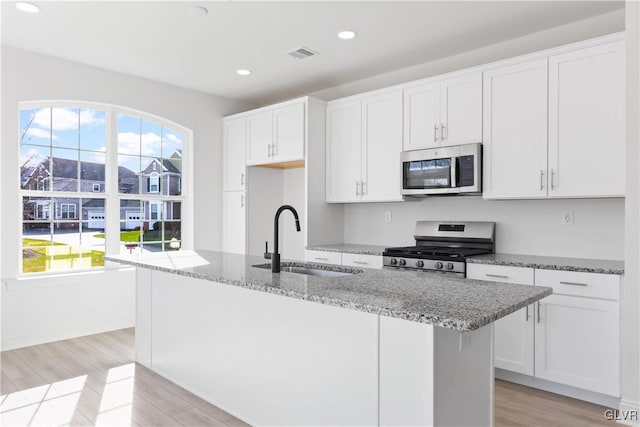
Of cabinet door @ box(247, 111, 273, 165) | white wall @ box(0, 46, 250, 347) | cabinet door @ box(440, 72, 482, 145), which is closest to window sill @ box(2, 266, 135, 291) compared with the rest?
white wall @ box(0, 46, 250, 347)

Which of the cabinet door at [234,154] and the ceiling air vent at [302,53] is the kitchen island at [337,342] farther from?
the cabinet door at [234,154]

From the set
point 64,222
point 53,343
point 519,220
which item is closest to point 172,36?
point 64,222

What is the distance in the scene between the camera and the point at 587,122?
9.63 ft

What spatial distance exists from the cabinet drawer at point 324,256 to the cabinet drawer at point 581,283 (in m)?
1.78

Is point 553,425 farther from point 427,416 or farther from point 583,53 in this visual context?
point 583,53

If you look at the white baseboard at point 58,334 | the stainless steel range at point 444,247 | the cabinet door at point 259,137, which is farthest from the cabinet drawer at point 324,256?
the white baseboard at point 58,334

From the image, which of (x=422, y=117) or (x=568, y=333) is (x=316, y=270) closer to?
(x=568, y=333)

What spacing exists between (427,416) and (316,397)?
59 centimetres

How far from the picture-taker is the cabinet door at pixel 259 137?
4.76m

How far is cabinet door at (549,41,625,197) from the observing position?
2818 mm

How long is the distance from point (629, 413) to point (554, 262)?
0.97m

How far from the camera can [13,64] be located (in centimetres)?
377

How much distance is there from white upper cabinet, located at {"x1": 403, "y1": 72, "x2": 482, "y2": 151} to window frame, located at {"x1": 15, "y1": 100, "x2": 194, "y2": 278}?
8.66 ft

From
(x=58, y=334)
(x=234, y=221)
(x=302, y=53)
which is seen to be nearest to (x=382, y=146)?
(x=302, y=53)
